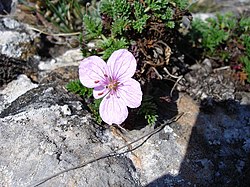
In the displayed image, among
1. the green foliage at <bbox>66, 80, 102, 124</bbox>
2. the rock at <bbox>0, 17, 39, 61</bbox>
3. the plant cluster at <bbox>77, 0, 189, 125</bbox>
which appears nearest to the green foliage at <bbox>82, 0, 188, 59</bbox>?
the plant cluster at <bbox>77, 0, 189, 125</bbox>

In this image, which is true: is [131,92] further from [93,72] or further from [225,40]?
[225,40]

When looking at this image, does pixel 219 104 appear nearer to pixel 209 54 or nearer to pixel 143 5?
pixel 209 54

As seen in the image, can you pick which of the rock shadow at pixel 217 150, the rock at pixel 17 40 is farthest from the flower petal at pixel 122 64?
the rock at pixel 17 40

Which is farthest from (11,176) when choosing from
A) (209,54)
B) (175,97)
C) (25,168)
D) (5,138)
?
(209,54)

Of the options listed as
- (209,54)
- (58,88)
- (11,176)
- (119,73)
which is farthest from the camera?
(209,54)

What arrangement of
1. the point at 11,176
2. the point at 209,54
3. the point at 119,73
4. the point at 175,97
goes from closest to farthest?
the point at 11,176 < the point at 119,73 < the point at 175,97 < the point at 209,54

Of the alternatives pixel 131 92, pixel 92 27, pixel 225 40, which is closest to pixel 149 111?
pixel 131 92

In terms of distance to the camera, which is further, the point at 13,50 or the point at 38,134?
the point at 13,50
